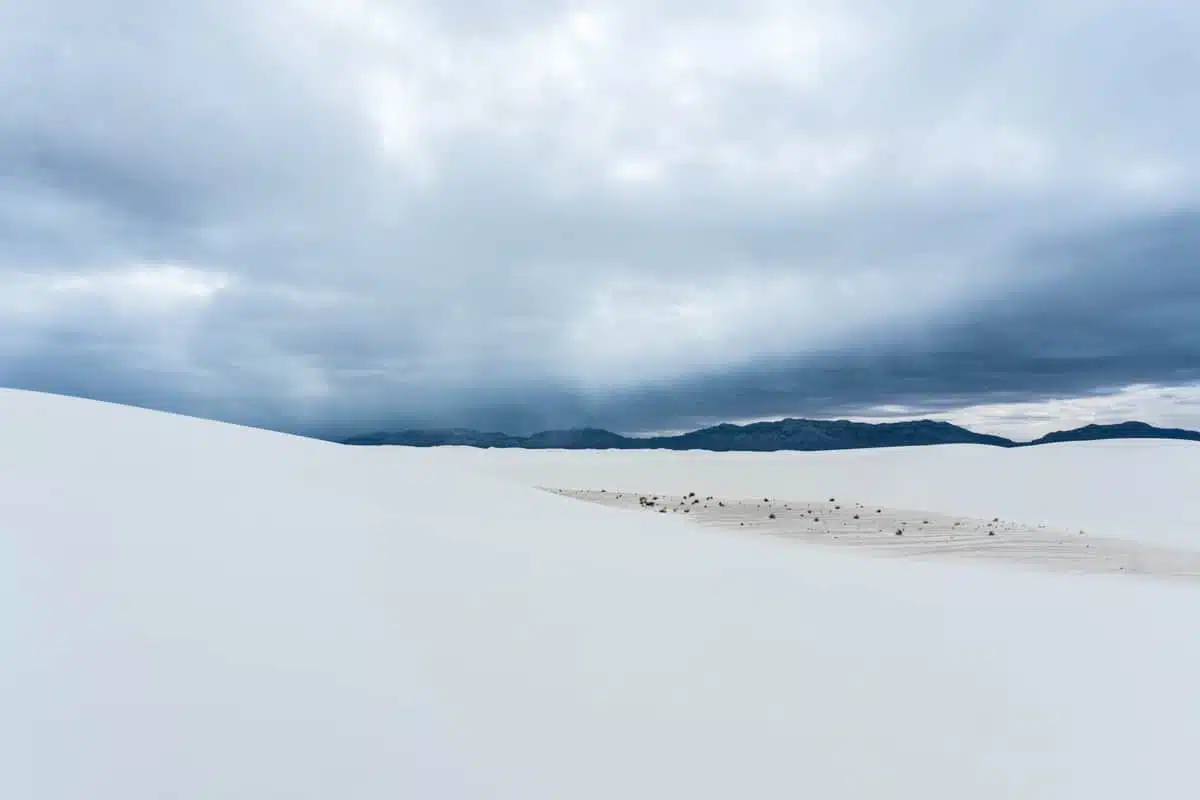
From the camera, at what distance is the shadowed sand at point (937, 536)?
9.08 meters

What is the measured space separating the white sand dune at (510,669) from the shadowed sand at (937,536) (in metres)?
3.75

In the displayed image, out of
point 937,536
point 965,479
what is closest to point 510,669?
point 937,536

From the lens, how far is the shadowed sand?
908 cm

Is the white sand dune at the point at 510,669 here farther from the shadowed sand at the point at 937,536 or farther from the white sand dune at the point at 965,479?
the white sand dune at the point at 965,479

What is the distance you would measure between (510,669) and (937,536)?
10175 millimetres

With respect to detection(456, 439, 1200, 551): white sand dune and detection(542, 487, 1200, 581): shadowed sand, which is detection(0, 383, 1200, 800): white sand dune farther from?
detection(456, 439, 1200, 551): white sand dune

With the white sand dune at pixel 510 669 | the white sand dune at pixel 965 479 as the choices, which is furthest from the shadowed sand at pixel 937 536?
the white sand dune at pixel 510 669

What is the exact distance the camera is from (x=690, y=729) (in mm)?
2730

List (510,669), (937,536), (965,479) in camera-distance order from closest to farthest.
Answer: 1. (510,669)
2. (937,536)
3. (965,479)

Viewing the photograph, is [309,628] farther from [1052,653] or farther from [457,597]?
[1052,653]

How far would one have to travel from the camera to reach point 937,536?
36.5 feet

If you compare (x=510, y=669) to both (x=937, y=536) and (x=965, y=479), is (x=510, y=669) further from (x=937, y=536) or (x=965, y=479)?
(x=965, y=479)

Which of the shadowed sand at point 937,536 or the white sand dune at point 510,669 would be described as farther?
the shadowed sand at point 937,536

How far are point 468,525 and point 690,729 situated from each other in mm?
4295
